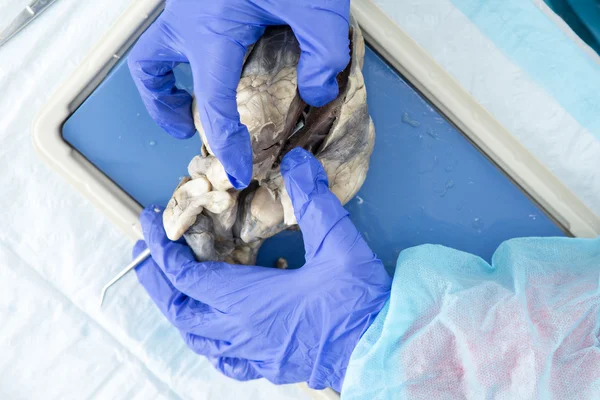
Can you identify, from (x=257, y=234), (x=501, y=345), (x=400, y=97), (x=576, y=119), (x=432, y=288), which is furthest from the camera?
(x=576, y=119)

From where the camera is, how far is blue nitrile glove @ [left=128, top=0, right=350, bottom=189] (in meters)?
1.39

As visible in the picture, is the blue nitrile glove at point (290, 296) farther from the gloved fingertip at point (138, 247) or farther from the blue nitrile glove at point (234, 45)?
the blue nitrile glove at point (234, 45)

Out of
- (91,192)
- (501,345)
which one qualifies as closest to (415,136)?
(501,345)

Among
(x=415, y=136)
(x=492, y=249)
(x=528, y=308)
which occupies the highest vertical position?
(x=415, y=136)

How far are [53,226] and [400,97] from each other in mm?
1368

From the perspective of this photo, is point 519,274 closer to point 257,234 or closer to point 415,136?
point 415,136

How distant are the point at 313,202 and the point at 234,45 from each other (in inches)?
19.0

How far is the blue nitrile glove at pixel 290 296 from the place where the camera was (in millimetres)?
1599

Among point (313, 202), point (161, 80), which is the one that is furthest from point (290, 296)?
point (161, 80)

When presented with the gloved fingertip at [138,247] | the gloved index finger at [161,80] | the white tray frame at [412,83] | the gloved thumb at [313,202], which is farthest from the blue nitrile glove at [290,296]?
the gloved index finger at [161,80]

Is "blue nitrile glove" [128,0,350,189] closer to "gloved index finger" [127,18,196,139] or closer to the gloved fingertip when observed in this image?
"gloved index finger" [127,18,196,139]

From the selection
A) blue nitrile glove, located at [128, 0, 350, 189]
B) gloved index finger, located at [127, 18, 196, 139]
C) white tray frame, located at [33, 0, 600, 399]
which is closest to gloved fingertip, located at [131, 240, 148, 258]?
white tray frame, located at [33, 0, 600, 399]

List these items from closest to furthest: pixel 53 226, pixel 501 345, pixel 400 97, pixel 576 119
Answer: pixel 501 345 → pixel 400 97 → pixel 576 119 → pixel 53 226

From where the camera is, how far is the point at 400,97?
1.84 meters
